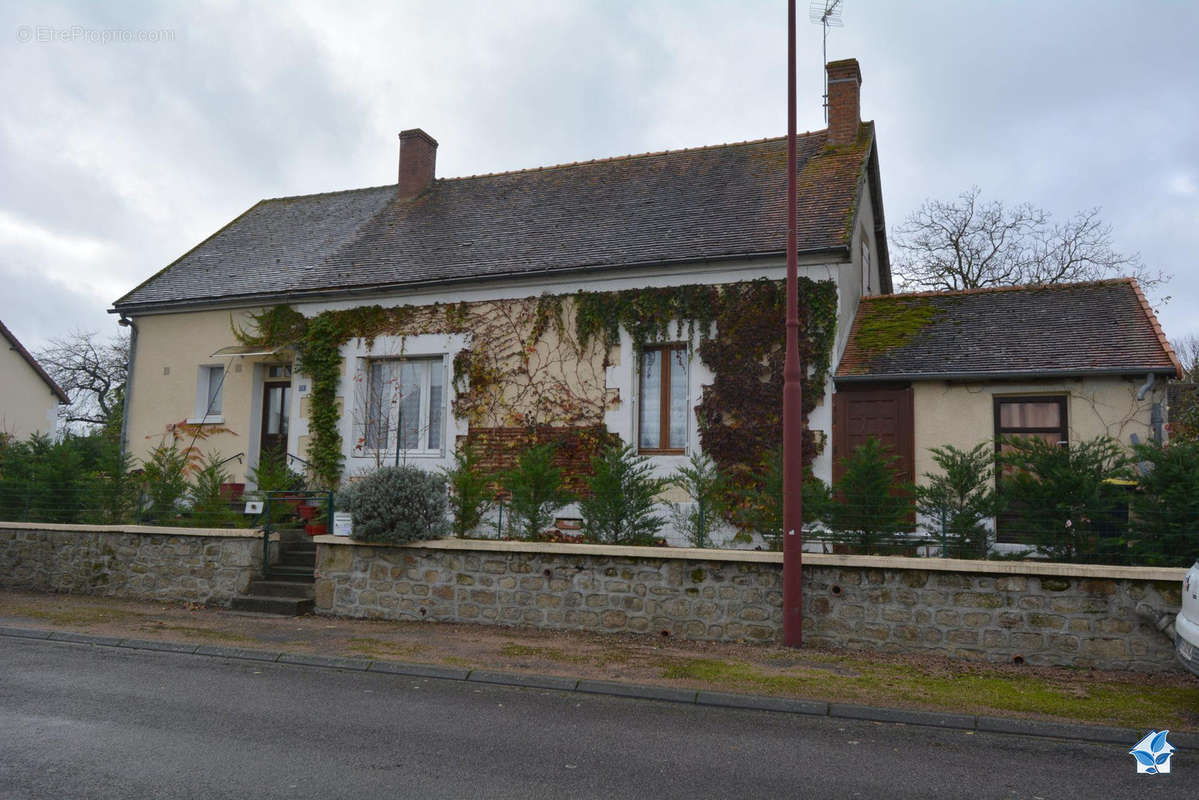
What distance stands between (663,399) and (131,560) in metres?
8.26

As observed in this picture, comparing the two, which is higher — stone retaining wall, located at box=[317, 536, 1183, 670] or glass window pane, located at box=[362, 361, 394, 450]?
glass window pane, located at box=[362, 361, 394, 450]

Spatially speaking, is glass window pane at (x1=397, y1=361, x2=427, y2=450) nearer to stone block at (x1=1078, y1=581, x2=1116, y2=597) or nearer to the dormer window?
the dormer window

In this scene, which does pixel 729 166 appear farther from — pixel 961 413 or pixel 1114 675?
pixel 1114 675

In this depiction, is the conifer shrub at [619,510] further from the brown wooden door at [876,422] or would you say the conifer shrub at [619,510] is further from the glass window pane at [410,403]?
the glass window pane at [410,403]

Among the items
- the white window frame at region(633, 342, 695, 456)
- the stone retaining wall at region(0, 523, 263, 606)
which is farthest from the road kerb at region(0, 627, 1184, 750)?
the white window frame at region(633, 342, 695, 456)

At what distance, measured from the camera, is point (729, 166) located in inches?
667

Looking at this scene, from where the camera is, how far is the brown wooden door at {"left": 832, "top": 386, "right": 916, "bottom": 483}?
512 inches

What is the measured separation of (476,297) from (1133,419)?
33.0ft

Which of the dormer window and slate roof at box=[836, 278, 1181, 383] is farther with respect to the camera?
the dormer window

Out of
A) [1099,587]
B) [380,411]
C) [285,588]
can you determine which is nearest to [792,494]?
[1099,587]

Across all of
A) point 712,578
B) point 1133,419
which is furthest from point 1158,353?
point 712,578

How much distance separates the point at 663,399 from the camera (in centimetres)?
1438

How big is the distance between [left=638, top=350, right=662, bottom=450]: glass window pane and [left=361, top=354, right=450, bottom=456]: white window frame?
3509mm

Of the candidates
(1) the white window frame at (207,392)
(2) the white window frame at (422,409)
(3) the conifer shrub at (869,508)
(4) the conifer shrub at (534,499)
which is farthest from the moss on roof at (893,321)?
(1) the white window frame at (207,392)
